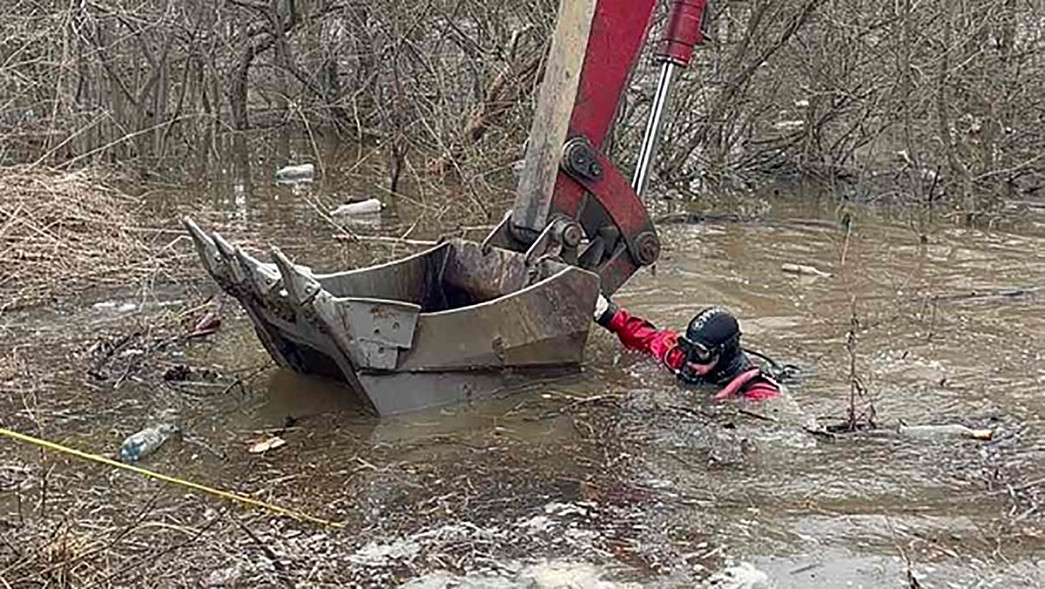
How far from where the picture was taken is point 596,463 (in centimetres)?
518

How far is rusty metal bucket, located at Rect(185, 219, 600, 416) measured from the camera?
541 cm

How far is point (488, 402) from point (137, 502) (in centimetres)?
183

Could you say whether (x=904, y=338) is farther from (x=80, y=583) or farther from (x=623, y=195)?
(x=80, y=583)

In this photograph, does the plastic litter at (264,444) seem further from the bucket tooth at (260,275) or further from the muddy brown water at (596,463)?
the bucket tooth at (260,275)

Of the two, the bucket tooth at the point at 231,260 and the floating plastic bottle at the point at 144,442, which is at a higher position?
the bucket tooth at the point at 231,260

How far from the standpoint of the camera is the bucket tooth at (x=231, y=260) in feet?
18.1

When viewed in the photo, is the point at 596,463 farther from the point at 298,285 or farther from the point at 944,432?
the point at 944,432

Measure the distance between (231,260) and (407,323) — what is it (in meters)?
0.83

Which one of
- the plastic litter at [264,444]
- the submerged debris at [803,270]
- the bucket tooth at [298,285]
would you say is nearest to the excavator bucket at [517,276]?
the bucket tooth at [298,285]

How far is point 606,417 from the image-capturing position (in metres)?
5.81

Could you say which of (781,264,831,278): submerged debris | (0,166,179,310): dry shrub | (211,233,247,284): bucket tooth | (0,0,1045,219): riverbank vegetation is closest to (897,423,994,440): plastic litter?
(211,233,247,284): bucket tooth

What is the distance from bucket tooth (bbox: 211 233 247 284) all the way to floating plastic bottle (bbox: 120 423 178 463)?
2.37 feet

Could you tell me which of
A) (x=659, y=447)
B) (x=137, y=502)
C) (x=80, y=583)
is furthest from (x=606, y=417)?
(x=80, y=583)

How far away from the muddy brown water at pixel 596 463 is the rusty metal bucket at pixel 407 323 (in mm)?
137
